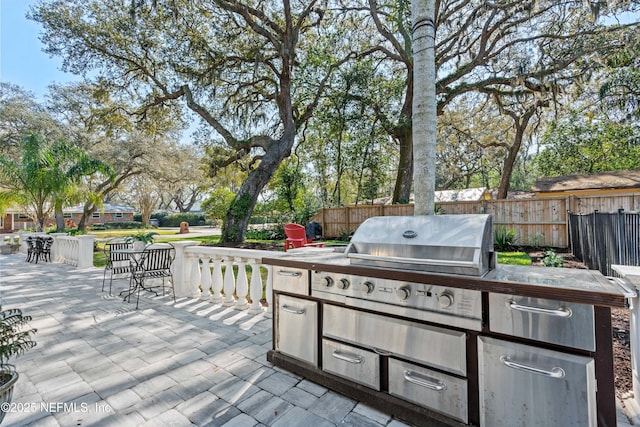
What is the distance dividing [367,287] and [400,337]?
350 millimetres

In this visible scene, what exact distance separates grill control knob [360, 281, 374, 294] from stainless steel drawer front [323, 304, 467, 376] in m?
0.16

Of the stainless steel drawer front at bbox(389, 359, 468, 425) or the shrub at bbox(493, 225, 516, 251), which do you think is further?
the shrub at bbox(493, 225, 516, 251)

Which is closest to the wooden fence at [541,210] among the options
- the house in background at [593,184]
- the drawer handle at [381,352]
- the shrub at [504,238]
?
the shrub at [504,238]

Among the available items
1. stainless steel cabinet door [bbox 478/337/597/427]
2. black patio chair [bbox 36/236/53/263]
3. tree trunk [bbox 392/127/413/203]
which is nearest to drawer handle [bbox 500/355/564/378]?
stainless steel cabinet door [bbox 478/337/597/427]

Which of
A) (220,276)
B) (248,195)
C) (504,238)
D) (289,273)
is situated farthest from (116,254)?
(504,238)

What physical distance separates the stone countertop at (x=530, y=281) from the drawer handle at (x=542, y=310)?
0.06m

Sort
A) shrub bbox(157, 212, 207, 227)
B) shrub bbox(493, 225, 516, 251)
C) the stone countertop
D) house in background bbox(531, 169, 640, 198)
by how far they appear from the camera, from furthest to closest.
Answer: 1. shrub bbox(157, 212, 207, 227)
2. house in background bbox(531, 169, 640, 198)
3. shrub bbox(493, 225, 516, 251)
4. the stone countertop

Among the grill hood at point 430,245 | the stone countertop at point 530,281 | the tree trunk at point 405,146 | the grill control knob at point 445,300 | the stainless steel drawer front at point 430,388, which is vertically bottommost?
the stainless steel drawer front at point 430,388

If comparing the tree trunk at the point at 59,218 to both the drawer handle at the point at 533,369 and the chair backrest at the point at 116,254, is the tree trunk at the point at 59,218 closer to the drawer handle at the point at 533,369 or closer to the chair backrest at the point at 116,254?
the chair backrest at the point at 116,254

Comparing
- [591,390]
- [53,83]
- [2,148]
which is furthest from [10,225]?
[591,390]

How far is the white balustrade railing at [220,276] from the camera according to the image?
376cm

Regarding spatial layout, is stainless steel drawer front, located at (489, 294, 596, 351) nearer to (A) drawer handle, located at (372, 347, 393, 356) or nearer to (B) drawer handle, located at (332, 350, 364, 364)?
(A) drawer handle, located at (372, 347, 393, 356)

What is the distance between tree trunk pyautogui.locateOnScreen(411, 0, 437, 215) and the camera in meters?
2.56

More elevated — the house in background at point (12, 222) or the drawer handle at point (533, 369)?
the house in background at point (12, 222)
